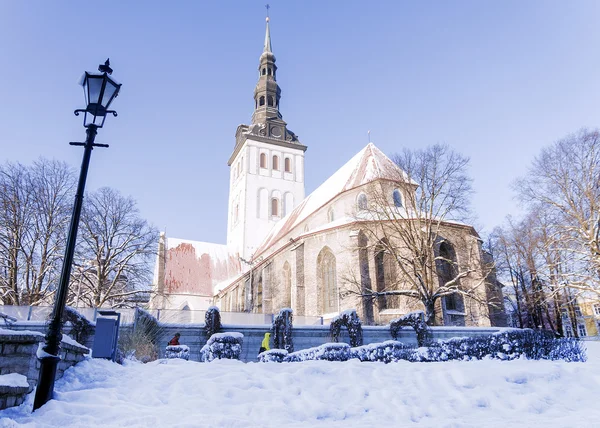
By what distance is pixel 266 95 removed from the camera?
48969 millimetres

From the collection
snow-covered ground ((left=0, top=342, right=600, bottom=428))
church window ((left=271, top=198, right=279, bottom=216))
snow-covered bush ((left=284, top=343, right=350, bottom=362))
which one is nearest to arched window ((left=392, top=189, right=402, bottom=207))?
snow-covered bush ((left=284, top=343, right=350, bottom=362))

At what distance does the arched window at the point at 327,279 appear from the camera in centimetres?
→ 2566

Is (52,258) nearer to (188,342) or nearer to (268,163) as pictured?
(188,342)

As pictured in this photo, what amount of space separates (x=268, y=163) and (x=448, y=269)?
26.9 metres

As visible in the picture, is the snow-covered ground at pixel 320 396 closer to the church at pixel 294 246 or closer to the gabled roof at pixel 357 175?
the church at pixel 294 246

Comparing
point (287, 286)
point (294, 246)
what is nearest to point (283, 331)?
point (294, 246)

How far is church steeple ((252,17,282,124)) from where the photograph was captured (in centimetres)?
4906

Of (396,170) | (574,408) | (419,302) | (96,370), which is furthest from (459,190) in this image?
(96,370)

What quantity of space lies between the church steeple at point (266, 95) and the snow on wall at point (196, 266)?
51.5ft

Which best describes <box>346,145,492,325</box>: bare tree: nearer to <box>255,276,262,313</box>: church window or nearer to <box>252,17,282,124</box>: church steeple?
<box>255,276,262,313</box>: church window

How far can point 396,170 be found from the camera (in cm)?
2520

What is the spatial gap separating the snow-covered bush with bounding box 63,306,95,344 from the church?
41.1 feet

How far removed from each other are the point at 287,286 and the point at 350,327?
13.5 meters

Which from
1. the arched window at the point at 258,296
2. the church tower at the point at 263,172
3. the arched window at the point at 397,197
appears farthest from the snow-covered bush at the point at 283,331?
the church tower at the point at 263,172
